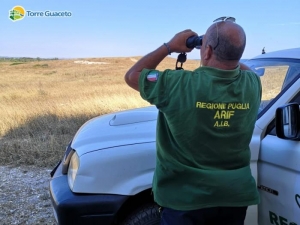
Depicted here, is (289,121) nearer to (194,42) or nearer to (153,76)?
(194,42)

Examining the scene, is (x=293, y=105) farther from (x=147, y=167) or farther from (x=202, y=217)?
(x=147, y=167)

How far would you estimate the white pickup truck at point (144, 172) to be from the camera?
74.6 inches

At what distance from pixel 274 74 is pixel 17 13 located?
2019 cm

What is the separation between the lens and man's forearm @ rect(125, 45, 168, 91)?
163 cm

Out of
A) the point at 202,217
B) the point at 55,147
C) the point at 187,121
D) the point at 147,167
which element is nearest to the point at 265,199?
the point at 202,217

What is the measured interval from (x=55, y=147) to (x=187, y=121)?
16.1ft

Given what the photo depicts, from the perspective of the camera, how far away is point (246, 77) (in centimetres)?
160

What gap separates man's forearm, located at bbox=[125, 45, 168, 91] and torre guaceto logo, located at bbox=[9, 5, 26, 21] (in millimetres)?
20452

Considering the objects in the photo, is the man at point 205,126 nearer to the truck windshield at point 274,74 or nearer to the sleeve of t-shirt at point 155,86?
the sleeve of t-shirt at point 155,86

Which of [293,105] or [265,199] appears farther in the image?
[265,199]

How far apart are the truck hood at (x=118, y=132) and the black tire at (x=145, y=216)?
0.44 metres

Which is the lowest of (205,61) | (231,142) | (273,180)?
(273,180)

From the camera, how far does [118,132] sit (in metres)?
2.51

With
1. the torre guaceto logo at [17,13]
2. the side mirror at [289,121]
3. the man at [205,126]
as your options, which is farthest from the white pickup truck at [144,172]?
the torre guaceto logo at [17,13]
